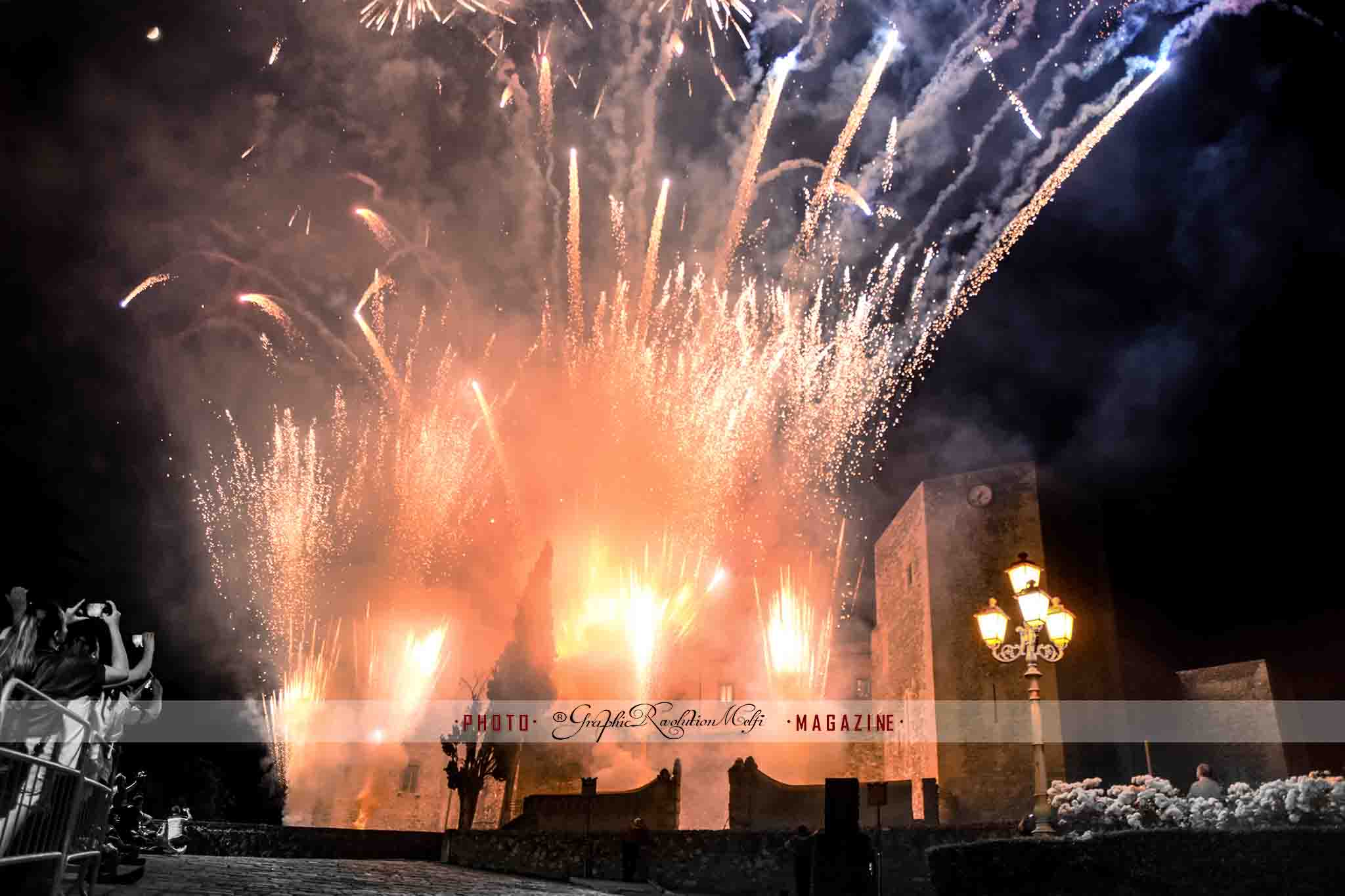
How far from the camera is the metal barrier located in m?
4.76

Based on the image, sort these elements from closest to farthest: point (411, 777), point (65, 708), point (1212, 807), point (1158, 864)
Result: point (65, 708)
point (1158, 864)
point (1212, 807)
point (411, 777)

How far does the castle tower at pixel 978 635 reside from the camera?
25078mm

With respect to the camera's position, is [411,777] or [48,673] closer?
[48,673]

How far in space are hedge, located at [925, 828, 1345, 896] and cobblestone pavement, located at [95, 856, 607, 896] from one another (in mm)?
5230

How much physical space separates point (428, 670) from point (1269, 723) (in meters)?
38.6

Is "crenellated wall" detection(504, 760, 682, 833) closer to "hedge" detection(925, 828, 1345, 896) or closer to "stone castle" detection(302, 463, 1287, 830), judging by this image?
"stone castle" detection(302, 463, 1287, 830)

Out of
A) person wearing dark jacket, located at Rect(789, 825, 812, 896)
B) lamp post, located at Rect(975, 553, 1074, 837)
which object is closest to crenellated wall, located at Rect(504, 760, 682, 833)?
person wearing dark jacket, located at Rect(789, 825, 812, 896)

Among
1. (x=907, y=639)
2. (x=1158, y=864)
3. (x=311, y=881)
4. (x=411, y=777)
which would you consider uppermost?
(x=907, y=639)

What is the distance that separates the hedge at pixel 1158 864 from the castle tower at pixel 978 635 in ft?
55.0

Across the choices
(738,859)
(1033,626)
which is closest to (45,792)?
(1033,626)

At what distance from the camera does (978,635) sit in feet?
88.2

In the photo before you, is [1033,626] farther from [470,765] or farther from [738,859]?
[470,765]

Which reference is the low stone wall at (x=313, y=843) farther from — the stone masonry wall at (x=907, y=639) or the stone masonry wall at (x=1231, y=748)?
the stone masonry wall at (x=1231, y=748)

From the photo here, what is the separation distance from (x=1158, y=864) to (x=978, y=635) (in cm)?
1910
